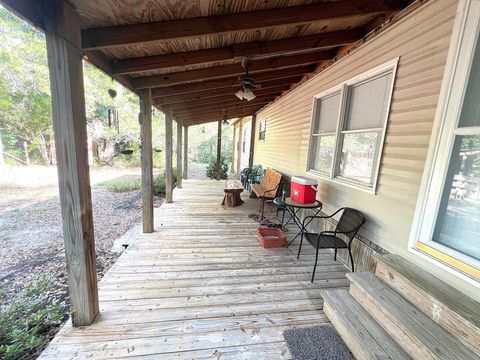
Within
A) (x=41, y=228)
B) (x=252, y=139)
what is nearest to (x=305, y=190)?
(x=41, y=228)

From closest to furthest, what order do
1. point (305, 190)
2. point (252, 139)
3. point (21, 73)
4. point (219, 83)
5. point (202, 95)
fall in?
point (305, 190) → point (219, 83) → point (202, 95) → point (21, 73) → point (252, 139)

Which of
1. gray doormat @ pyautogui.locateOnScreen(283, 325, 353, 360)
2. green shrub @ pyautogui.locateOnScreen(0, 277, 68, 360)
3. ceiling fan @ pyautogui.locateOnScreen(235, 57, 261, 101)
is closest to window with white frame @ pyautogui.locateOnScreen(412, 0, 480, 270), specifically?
gray doormat @ pyautogui.locateOnScreen(283, 325, 353, 360)

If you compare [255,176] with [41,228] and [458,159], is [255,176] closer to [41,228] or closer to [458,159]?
[41,228]

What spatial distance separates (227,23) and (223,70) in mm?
1332

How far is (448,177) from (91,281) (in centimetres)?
288

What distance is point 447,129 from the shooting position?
163cm

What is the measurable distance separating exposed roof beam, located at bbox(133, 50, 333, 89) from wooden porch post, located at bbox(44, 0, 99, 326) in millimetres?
1483

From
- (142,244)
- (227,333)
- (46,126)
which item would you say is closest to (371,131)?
(227,333)

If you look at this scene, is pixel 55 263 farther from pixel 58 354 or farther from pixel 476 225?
pixel 476 225

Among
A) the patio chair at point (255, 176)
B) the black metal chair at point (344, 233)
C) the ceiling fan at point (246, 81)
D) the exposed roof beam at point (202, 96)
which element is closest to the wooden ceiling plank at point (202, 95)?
the exposed roof beam at point (202, 96)

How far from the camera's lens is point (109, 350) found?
151 cm

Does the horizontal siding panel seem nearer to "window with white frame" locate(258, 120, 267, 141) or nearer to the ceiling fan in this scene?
the ceiling fan

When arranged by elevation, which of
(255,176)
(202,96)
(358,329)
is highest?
(202,96)

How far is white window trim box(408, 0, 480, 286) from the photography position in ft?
4.92
